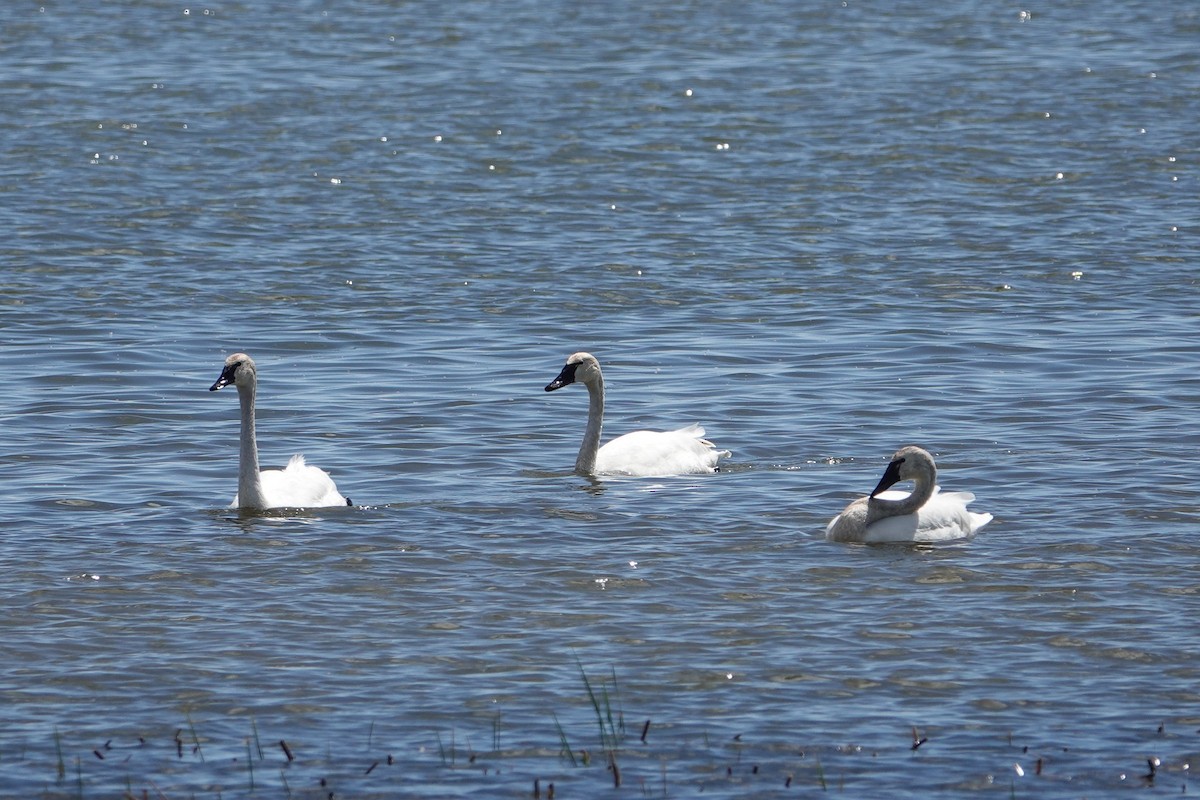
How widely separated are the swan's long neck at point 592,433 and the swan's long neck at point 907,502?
2.77m

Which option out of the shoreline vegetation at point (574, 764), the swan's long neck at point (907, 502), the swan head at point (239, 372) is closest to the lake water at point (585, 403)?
the shoreline vegetation at point (574, 764)

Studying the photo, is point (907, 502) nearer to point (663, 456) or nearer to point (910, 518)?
point (910, 518)

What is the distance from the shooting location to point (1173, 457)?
45.6ft

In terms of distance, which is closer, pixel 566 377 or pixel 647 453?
pixel 647 453

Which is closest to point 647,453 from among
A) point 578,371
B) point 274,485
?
point 578,371

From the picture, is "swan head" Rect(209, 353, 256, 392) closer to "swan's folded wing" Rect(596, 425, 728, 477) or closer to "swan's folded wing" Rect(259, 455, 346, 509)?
"swan's folded wing" Rect(259, 455, 346, 509)

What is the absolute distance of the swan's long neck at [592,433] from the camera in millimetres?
14164

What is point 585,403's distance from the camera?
54.6 ft

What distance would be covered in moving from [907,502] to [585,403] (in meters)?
5.12

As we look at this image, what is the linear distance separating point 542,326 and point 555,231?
13.8 feet

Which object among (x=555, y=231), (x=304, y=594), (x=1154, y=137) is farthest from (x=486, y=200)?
(x=304, y=594)

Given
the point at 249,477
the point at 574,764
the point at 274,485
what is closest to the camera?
the point at 574,764

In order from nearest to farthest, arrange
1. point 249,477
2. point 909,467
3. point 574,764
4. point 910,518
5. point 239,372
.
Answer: point 574,764
point 910,518
point 909,467
point 249,477
point 239,372

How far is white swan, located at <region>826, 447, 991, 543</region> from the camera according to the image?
11867 millimetres
